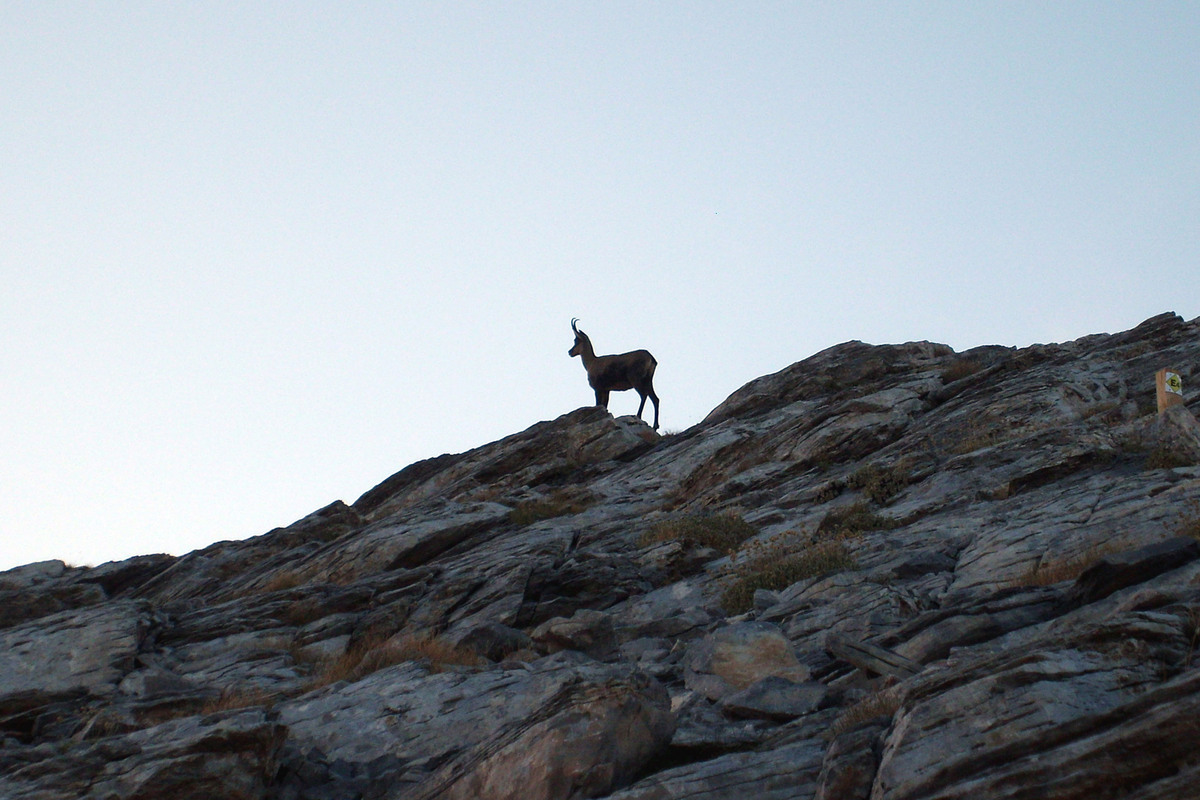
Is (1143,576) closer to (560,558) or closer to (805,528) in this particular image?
(805,528)

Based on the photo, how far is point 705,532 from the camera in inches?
591

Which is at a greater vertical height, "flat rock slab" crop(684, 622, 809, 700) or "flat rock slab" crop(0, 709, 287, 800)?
"flat rock slab" crop(0, 709, 287, 800)

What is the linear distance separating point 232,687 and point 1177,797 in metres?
9.93

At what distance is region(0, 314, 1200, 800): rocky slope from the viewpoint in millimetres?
6363

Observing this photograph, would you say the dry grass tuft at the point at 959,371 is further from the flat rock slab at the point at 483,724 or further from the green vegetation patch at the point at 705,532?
the flat rock slab at the point at 483,724

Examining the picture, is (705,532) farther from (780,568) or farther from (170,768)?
(170,768)

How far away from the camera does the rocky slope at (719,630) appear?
6.36 meters

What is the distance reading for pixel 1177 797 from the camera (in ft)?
15.9

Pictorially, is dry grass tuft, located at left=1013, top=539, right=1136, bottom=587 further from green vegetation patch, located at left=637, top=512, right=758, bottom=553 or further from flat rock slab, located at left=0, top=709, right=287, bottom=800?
flat rock slab, located at left=0, top=709, right=287, bottom=800

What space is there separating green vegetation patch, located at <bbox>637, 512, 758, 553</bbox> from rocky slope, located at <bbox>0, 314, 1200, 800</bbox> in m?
0.08

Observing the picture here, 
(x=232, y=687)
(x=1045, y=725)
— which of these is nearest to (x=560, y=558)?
(x=232, y=687)

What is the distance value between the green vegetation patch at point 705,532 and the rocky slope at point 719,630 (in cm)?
8

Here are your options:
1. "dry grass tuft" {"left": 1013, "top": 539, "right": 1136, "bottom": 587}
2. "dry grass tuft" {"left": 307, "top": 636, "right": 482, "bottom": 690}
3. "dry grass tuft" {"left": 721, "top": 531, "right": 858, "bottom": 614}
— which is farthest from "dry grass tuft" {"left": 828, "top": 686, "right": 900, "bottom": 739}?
"dry grass tuft" {"left": 307, "top": 636, "right": 482, "bottom": 690}

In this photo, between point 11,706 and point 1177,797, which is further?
point 11,706
